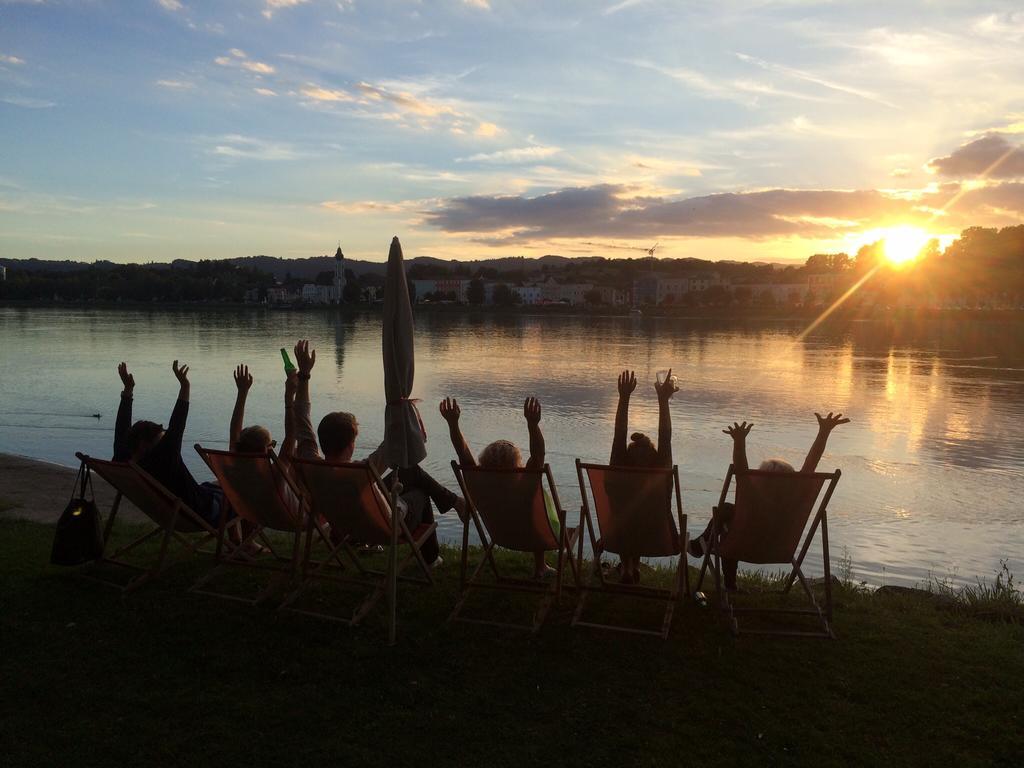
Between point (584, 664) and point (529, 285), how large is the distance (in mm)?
182314

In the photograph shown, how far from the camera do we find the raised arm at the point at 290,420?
5.08m

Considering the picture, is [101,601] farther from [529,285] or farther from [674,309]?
[529,285]

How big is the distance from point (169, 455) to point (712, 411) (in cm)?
1571

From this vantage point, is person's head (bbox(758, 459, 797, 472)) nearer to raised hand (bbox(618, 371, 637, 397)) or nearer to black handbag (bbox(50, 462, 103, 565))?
raised hand (bbox(618, 371, 637, 397))

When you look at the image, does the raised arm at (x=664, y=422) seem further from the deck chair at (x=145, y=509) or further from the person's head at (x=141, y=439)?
the person's head at (x=141, y=439)

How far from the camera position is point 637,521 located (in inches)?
180

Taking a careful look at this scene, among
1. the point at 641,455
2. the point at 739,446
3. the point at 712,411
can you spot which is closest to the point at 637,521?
the point at 641,455

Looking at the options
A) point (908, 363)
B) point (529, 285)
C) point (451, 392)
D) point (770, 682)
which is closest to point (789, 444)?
point (451, 392)

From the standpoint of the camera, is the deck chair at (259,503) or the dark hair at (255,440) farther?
the dark hair at (255,440)

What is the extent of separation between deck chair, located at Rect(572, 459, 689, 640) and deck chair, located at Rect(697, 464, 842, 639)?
23 centimetres

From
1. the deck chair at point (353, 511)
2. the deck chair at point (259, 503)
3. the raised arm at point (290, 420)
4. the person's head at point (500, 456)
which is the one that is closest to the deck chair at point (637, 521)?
the person's head at point (500, 456)

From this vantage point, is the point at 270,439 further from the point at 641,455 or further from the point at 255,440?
the point at 641,455

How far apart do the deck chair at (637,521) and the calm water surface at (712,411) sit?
11.2 feet

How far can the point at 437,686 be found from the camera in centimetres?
370
